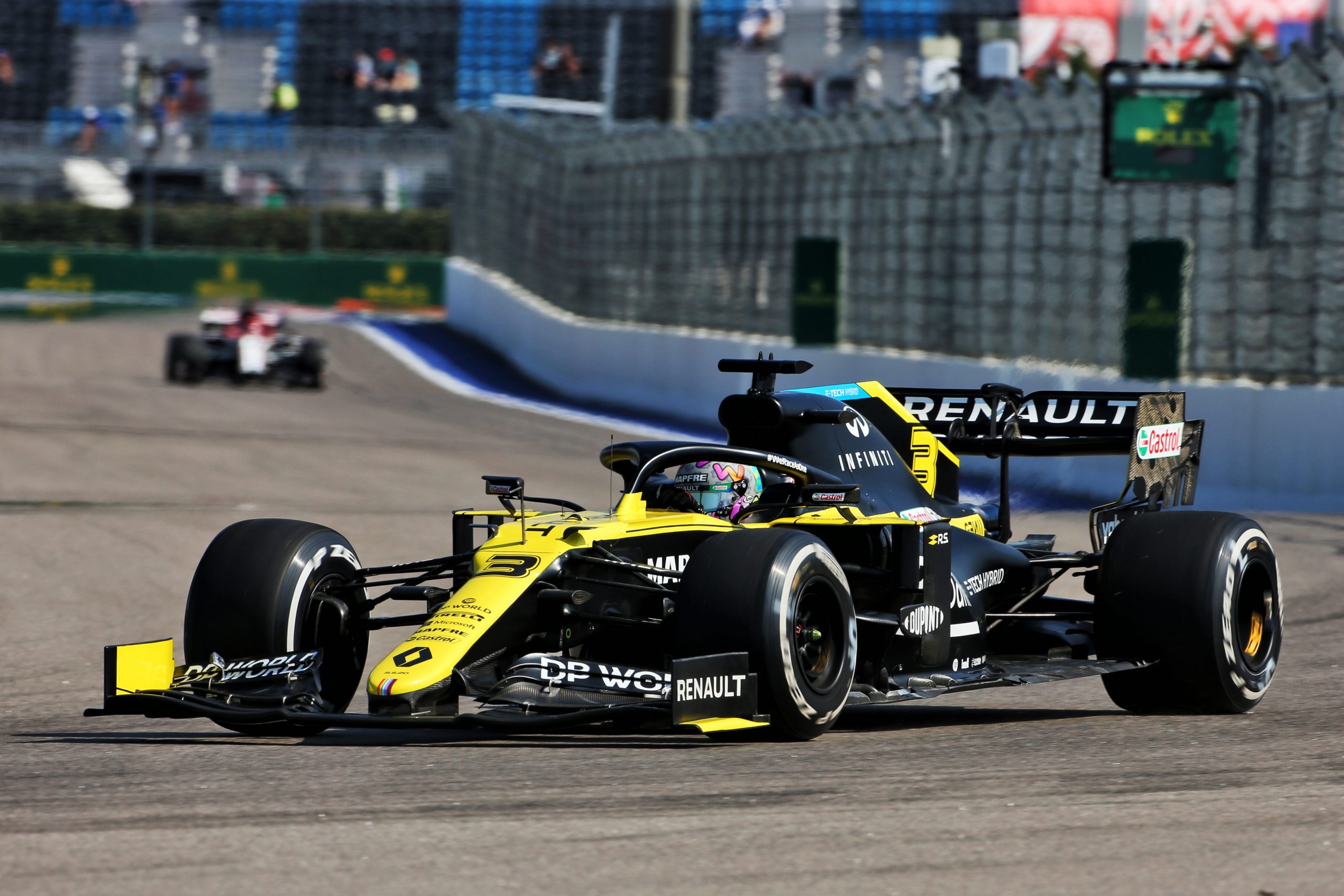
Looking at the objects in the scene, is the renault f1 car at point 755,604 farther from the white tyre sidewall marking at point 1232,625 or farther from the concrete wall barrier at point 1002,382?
the concrete wall barrier at point 1002,382

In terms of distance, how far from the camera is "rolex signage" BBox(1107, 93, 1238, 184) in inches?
618

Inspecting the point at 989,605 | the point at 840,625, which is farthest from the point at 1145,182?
the point at 840,625

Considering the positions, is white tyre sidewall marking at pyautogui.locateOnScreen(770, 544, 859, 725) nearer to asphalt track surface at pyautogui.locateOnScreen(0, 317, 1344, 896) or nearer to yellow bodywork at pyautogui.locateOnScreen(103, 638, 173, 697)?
asphalt track surface at pyautogui.locateOnScreen(0, 317, 1344, 896)

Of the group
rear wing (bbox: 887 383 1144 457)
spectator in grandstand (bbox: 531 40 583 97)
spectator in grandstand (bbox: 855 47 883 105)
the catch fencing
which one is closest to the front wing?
rear wing (bbox: 887 383 1144 457)

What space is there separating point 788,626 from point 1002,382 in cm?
1187

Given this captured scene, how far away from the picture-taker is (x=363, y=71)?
59.8 meters

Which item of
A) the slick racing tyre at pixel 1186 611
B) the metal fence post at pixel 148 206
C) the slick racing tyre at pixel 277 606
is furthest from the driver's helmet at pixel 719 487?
the metal fence post at pixel 148 206

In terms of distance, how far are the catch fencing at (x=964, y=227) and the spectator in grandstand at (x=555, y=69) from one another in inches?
1181

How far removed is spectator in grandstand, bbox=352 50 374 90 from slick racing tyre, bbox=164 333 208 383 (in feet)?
116

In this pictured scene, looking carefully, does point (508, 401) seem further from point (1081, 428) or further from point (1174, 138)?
point (1081, 428)

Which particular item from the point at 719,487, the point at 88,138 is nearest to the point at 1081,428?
the point at 719,487

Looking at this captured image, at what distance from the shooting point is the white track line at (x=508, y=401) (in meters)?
21.3

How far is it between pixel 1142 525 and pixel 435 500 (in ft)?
27.5

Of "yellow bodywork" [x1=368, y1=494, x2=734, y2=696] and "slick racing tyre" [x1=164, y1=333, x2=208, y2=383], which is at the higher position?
"yellow bodywork" [x1=368, y1=494, x2=734, y2=696]
